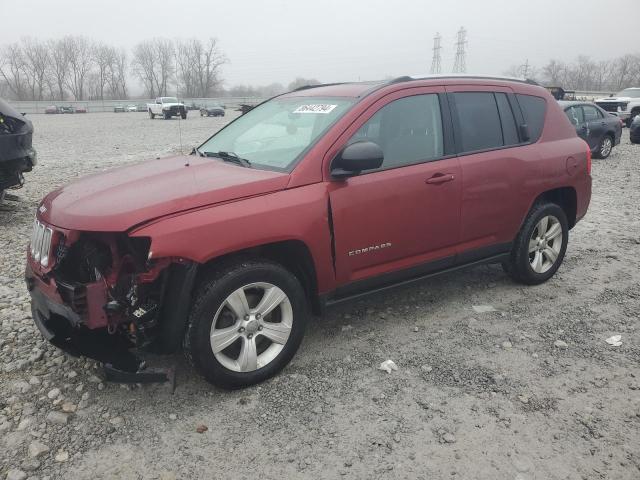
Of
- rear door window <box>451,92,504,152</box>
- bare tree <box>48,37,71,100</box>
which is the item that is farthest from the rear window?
bare tree <box>48,37,71,100</box>

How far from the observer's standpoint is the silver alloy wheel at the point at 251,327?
294cm

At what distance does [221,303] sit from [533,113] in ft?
10.7

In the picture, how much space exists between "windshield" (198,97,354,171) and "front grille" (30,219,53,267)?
132cm

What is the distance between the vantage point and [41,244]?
299 centimetres

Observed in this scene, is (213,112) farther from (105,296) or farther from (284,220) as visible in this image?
(105,296)

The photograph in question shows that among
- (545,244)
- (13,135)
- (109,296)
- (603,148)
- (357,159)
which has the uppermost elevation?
(13,135)

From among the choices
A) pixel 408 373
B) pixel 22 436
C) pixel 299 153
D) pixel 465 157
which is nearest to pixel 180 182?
pixel 299 153

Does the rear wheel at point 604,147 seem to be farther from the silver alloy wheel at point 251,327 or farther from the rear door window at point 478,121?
the silver alloy wheel at point 251,327

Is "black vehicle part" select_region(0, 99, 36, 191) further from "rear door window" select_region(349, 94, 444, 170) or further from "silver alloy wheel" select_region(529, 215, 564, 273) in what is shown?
"silver alloy wheel" select_region(529, 215, 564, 273)

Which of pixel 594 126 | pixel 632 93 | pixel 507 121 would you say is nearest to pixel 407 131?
pixel 507 121

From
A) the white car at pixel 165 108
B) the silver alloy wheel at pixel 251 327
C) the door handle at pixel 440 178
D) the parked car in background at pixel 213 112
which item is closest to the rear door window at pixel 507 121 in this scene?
the door handle at pixel 440 178

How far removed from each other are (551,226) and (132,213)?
Answer: 3.68m

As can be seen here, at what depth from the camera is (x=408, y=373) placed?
3283 millimetres

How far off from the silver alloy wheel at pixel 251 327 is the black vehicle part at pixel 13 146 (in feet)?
15.3
